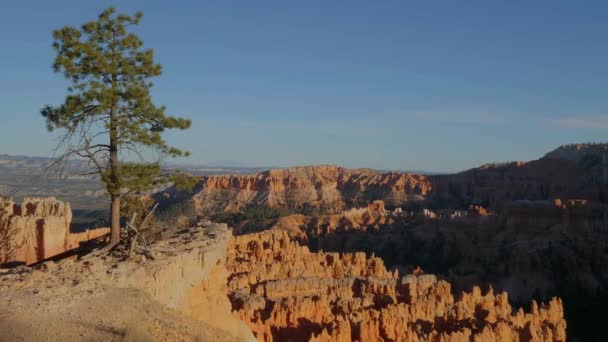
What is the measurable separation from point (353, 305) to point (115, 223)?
17.5 meters

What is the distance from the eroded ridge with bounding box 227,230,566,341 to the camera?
83.5ft

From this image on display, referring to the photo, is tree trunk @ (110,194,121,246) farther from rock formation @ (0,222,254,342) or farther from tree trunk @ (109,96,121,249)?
rock formation @ (0,222,254,342)

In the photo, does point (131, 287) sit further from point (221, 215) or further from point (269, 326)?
point (221, 215)

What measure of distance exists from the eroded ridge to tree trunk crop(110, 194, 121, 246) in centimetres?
1023

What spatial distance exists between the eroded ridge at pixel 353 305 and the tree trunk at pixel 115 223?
10231 millimetres

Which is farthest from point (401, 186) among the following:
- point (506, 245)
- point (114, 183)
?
point (114, 183)

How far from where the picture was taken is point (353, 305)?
29.5 metres

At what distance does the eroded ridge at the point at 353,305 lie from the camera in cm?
2544

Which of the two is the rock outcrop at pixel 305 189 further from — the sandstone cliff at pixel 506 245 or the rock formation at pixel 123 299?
the rock formation at pixel 123 299

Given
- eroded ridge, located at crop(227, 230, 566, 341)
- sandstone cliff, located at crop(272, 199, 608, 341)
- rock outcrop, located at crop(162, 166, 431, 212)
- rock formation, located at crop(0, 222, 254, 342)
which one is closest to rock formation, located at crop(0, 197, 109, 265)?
eroded ridge, located at crop(227, 230, 566, 341)

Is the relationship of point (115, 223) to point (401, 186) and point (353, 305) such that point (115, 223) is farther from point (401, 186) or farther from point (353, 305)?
point (401, 186)

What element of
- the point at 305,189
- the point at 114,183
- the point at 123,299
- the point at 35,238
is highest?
the point at 114,183

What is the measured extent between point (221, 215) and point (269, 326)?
79.8m

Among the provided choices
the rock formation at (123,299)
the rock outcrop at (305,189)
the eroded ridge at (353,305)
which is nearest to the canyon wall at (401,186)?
the rock outcrop at (305,189)
